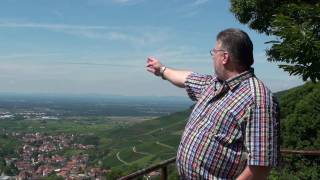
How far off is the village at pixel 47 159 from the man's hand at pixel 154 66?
197 ft

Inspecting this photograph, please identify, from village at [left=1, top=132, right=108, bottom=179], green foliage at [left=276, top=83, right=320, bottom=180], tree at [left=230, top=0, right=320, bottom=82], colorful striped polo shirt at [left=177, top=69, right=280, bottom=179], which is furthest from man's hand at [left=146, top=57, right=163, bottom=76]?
village at [left=1, top=132, right=108, bottom=179]

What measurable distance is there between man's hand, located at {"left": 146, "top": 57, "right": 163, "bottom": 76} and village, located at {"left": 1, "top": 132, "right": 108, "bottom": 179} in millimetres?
60026

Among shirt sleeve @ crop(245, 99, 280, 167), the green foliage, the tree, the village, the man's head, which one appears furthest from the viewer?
the village

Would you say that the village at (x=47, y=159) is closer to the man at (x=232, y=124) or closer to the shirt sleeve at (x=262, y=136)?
the man at (x=232, y=124)

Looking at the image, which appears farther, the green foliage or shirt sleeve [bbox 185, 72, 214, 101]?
the green foliage

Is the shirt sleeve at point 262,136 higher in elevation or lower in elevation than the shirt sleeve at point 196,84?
lower

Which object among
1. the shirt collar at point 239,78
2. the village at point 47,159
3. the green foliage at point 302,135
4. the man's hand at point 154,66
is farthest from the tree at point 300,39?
the village at point 47,159

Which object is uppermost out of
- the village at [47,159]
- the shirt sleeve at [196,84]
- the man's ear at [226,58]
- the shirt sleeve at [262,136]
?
the man's ear at [226,58]

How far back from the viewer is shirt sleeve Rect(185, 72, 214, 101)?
133 inches

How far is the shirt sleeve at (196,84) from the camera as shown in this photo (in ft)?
11.1

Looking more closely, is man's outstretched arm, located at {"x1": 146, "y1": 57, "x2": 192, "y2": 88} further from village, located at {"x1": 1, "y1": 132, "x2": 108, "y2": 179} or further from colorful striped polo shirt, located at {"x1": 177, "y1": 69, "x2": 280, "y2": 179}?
village, located at {"x1": 1, "y1": 132, "x2": 108, "y2": 179}

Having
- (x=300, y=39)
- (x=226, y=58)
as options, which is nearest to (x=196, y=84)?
(x=226, y=58)

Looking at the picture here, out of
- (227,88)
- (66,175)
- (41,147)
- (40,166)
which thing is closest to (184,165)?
(227,88)

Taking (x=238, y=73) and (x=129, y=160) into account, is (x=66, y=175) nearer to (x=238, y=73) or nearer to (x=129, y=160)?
(x=129, y=160)
